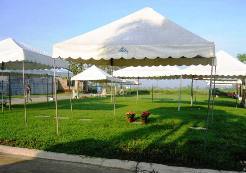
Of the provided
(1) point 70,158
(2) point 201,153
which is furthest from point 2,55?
(2) point 201,153

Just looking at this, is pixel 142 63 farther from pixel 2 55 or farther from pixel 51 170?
pixel 51 170

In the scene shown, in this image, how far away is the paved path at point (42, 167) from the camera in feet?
23.4

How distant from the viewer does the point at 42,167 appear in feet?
24.3

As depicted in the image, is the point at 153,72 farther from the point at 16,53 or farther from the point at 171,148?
the point at 171,148

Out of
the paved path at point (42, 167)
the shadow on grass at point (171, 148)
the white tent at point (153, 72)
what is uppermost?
the white tent at point (153, 72)

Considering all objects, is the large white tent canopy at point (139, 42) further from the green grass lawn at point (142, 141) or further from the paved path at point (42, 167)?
the paved path at point (42, 167)

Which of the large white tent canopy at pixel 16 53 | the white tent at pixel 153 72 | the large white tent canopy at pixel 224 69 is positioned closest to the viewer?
the large white tent canopy at pixel 16 53

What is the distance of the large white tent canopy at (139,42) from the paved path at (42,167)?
2744 mm

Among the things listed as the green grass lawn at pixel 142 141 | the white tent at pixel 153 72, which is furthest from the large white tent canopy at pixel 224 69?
A: the green grass lawn at pixel 142 141

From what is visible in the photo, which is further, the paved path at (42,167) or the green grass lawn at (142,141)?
the green grass lawn at (142,141)

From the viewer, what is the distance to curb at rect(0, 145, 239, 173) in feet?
23.6

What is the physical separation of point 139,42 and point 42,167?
145 inches

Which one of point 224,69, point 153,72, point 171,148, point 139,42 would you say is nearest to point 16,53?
point 139,42

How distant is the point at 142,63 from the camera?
1361cm
